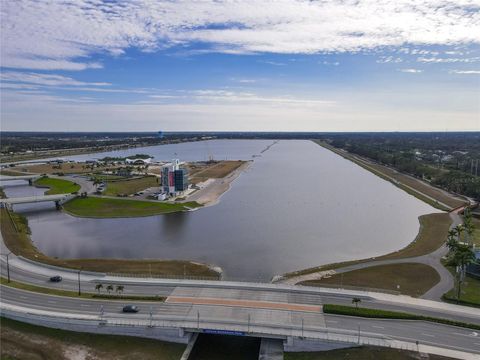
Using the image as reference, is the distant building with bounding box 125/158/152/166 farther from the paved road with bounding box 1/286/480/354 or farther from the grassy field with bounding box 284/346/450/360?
the grassy field with bounding box 284/346/450/360

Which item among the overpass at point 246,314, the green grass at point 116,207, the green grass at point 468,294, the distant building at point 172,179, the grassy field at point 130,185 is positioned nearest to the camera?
the overpass at point 246,314

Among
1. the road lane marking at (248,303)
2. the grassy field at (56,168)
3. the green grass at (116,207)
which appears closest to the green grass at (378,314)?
the road lane marking at (248,303)

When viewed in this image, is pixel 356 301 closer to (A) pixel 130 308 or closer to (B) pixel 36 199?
(A) pixel 130 308

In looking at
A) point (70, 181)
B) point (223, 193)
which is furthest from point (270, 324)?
point (70, 181)

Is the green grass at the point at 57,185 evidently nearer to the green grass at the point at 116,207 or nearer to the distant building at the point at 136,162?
the green grass at the point at 116,207

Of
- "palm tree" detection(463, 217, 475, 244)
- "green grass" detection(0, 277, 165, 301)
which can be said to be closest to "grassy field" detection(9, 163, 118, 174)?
"green grass" detection(0, 277, 165, 301)

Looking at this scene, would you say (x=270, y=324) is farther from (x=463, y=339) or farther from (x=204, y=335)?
(x=463, y=339)

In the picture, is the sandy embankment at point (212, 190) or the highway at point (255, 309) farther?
the sandy embankment at point (212, 190)
